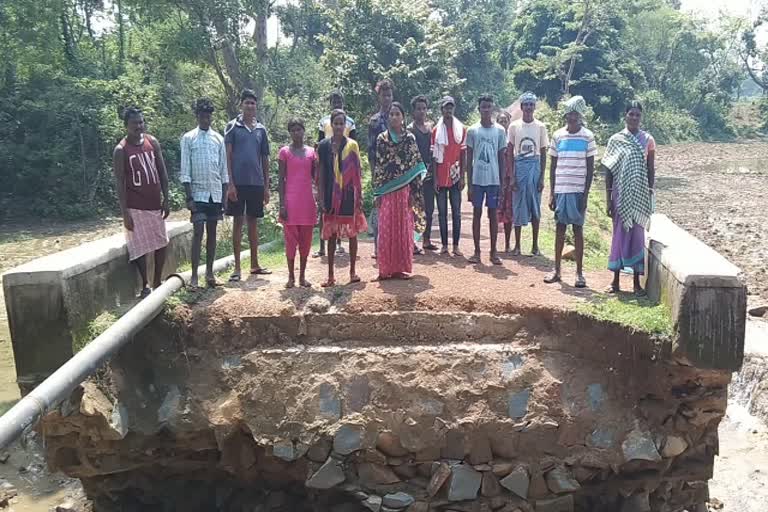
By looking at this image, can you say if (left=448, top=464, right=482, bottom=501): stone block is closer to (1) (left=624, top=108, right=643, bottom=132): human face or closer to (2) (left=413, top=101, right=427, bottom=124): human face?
(1) (left=624, top=108, right=643, bottom=132): human face

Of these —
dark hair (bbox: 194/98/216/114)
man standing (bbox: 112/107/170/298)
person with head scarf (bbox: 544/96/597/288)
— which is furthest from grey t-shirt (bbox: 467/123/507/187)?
man standing (bbox: 112/107/170/298)

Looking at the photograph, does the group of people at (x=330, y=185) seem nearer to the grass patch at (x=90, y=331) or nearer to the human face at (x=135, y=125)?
the human face at (x=135, y=125)

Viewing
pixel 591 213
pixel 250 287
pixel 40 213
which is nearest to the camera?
pixel 250 287

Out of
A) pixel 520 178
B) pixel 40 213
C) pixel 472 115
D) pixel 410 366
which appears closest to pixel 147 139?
pixel 410 366

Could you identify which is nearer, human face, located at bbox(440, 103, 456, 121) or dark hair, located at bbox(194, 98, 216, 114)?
dark hair, located at bbox(194, 98, 216, 114)

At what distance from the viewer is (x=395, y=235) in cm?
662

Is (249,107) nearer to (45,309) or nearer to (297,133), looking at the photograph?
(297,133)

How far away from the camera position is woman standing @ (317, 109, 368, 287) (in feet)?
21.0

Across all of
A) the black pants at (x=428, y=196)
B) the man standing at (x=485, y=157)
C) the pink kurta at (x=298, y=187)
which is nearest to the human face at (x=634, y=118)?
the man standing at (x=485, y=157)

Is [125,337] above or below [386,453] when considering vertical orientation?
above

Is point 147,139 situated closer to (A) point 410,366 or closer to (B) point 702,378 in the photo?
(A) point 410,366

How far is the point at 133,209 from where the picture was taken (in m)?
6.31

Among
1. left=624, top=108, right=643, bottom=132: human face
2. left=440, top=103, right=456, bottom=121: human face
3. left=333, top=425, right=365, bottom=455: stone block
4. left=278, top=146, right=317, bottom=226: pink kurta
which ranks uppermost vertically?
left=440, top=103, right=456, bottom=121: human face

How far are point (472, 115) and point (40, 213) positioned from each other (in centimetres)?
1577
